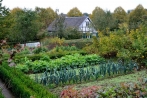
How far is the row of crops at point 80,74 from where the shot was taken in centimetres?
758

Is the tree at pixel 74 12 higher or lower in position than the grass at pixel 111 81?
higher

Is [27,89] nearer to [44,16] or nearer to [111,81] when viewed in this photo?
[111,81]

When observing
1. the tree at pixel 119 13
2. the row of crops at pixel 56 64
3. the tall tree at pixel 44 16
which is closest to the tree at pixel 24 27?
the tall tree at pixel 44 16

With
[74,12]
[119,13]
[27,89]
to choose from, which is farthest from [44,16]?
[27,89]

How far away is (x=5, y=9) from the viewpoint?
93.2ft

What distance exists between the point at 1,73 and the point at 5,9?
21422 mm

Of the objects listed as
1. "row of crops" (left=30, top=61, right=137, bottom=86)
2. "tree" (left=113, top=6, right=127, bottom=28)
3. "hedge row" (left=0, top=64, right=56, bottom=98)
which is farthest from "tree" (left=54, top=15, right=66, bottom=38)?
"tree" (left=113, top=6, right=127, bottom=28)

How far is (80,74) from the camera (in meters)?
8.04

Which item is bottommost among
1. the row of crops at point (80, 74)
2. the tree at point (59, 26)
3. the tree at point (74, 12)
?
the row of crops at point (80, 74)

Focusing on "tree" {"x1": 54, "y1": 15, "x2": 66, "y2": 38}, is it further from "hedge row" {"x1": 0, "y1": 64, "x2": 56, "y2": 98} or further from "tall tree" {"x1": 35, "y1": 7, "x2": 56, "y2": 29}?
"hedge row" {"x1": 0, "y1": 64, "x2": 56, "y2": 98}

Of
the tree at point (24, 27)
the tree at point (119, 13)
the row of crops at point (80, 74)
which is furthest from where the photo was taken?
the tree at point (119, 13)

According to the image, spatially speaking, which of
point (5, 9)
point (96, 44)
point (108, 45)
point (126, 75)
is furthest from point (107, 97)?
point (5, 9)

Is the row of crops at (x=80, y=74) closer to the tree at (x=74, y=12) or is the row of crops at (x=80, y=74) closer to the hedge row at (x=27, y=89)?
the hedge row at (x=27, y=89)

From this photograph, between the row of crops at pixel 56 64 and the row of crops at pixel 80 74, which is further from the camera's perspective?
the row of crops at pixel 56 64
